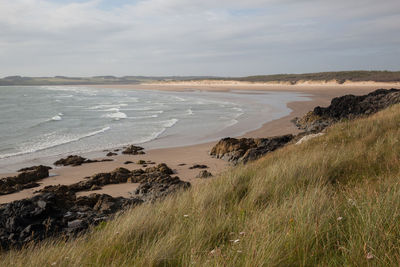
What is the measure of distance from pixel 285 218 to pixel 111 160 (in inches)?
502

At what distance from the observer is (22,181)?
465 inches

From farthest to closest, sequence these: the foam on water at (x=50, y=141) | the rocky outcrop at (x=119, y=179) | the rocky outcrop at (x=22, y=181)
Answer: the foam on water at (x=50, y=141) → the rocky outcrop at (x=22, y=181) → the rocky outcrop at (x=119, y=179)

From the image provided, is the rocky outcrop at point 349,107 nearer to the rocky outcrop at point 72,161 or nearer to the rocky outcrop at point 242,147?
the rocky outcrop at point 242,147

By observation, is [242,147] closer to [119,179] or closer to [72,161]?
[119,179]

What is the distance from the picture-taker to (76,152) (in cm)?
1734

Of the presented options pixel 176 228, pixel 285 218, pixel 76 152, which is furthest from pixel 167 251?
pixel 76 152

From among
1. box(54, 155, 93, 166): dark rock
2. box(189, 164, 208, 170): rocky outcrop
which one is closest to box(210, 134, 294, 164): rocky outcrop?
box(189, 164, 208, 170): rocky outcrop

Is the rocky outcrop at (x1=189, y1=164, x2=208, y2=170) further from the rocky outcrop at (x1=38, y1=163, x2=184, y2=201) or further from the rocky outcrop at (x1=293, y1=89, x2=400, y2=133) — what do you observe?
the rocky outcrop at (x1=293, y1=89, x2=400, y2=133)

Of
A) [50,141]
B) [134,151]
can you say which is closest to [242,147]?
[134,151]

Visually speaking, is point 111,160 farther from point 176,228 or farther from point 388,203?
point 388,203

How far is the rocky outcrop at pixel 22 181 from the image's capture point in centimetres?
1091

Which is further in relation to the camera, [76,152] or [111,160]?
[76,152]

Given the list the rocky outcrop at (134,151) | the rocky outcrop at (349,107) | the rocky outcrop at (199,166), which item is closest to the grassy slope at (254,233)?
the rocky outcrop at (199,166)

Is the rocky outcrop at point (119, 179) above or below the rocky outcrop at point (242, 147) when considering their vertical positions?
below
